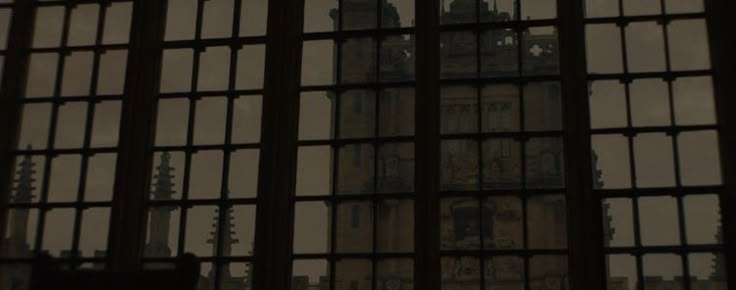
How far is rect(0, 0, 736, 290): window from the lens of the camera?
6707 mm

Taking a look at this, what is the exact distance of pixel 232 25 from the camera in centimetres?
762

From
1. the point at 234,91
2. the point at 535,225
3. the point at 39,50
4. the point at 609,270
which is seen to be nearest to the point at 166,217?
the point at 234,91

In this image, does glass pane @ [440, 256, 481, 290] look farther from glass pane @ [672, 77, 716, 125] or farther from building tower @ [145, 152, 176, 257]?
building tower @ [145, 152, 176, 257]

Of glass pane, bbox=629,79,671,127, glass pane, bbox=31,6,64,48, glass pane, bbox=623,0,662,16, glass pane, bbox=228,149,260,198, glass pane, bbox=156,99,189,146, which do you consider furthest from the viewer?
glass pane, bbox=31,6,64,48

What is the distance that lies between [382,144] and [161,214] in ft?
4.94

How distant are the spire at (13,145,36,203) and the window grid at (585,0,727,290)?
12.2 feet

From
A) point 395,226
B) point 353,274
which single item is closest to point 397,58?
point 395,226

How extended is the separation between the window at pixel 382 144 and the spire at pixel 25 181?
0.05ft

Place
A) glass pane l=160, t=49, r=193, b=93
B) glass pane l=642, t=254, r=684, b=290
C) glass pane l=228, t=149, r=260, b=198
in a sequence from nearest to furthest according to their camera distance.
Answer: glass pane l=642, t=254, r=684, b=290 < glass pane l=228, t=149, r=260, b=198 < glass pane l=160, t=49, r=193, b=93

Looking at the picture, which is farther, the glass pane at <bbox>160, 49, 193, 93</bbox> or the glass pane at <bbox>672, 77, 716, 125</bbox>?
the glass pane at <bbox>160, 49, 193, 93</bbox>

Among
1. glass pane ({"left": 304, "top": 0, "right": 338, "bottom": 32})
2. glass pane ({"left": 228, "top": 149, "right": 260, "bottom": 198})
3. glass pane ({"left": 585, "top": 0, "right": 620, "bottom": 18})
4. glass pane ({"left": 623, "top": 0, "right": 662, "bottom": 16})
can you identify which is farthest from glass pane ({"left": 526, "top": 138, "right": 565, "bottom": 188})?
glass pane ({"left": 228, "top": 149, "right": 260, "bottom": 198})

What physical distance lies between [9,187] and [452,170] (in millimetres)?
2996

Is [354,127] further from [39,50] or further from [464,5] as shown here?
[39,50]

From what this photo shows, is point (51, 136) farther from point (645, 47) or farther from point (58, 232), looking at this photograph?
point (645, 47)
